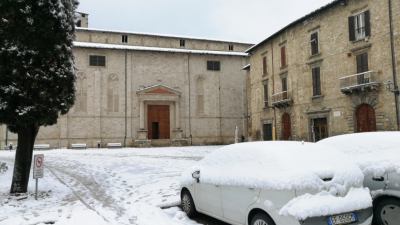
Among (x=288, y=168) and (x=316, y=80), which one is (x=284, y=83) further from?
(x=288, y=168)

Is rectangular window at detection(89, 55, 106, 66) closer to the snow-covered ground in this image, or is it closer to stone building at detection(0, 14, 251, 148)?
stone building at detection(0, 14, 251, 148)

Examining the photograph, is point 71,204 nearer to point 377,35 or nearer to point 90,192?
point 90,192

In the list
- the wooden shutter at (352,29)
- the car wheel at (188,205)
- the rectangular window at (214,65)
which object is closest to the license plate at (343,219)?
the car wheel at (188,205)

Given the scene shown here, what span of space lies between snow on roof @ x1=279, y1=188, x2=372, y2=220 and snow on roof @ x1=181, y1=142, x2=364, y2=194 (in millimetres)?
116

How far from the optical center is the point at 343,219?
4.52m

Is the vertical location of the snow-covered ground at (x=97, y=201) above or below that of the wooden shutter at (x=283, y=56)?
below

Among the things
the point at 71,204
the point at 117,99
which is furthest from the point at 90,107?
the point at 71,204

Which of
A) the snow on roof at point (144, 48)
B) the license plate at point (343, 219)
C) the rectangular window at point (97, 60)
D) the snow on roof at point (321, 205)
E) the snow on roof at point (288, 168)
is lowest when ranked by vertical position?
the license plate at point (343, 219)

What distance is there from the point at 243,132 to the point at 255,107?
7.77m

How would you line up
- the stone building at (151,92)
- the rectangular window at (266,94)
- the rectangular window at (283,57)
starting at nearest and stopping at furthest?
A: the rectangular window at (283,57)
the rectangular window at (266,94)
the stone building at (151,92)

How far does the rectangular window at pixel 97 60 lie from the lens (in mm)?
37156

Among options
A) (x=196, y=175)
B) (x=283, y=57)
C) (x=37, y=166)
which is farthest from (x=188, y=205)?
(x=283, y=57)

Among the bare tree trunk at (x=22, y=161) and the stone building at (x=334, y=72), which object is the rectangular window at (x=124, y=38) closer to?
the stone building at (x=334, y=72)

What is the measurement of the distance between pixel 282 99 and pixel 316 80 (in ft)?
13.8
